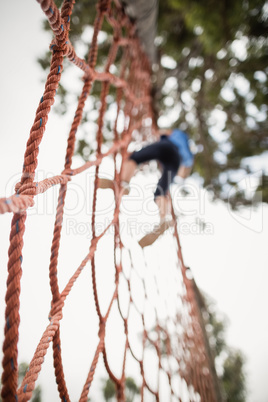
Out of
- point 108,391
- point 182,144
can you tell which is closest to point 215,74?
point 182,144

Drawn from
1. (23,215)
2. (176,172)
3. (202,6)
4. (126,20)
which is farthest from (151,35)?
(23,215)

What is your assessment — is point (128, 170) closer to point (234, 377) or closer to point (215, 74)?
point (215, 74)

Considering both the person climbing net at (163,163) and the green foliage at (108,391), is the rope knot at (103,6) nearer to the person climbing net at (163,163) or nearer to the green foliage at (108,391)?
the person climbing net at (163,163)

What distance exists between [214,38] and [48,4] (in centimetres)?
155

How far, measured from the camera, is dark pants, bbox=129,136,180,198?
1675mm

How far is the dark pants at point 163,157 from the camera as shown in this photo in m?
1.67

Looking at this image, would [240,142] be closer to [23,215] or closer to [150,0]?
[150,0]

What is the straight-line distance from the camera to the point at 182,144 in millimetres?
1862

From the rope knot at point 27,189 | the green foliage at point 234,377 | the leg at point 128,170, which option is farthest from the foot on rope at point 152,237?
the green foliage at point 234,377

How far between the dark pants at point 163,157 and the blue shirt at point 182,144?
6 centimetres

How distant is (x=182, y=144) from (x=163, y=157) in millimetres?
227

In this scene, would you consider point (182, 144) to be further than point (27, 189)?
Yes

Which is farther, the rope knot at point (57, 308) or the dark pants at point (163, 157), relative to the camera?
the dark pants at point (163, 157)

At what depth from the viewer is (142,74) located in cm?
227
